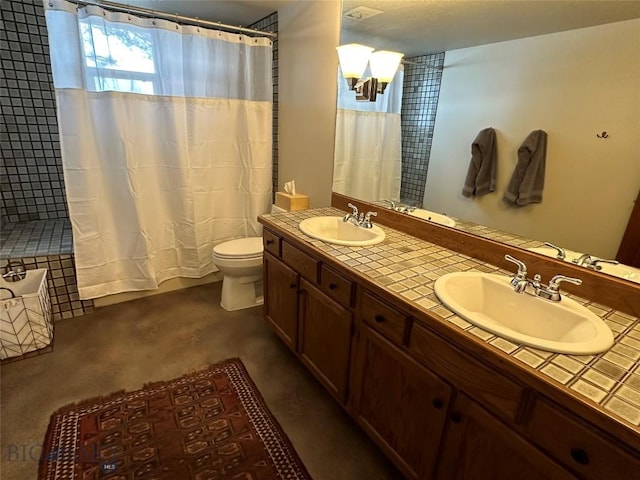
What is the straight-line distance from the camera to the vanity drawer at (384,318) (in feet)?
3.80

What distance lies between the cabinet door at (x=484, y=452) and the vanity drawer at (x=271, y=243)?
1165 mm

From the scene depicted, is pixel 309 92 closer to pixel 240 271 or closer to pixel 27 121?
pixel 240 271

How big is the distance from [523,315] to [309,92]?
1970mm

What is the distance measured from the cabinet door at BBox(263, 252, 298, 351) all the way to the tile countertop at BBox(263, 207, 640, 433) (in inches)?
9.8

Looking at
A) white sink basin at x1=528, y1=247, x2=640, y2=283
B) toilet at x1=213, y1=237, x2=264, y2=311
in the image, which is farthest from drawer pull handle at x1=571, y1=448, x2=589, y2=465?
toilet at x1=213, y1=237, x2=264, y2=311

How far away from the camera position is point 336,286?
4.76 ft

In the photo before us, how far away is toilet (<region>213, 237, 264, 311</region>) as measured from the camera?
238cm

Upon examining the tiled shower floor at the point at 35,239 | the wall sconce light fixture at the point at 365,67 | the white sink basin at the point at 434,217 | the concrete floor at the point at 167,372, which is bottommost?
the concrete floor at the point at 167,372

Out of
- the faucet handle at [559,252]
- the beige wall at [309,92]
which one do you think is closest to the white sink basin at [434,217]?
the faucet handle at [559,252]

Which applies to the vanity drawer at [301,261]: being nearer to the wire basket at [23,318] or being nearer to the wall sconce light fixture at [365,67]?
the wall sconce light fixture at [365,67]

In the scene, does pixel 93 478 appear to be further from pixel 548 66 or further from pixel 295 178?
pixel 548 66

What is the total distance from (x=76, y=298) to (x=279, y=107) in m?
2.08

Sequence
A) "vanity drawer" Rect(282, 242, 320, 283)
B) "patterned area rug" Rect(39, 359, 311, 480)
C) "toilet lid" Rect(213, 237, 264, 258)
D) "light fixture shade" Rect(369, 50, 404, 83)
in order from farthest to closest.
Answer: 1. "toilet lid" Rect(213, 237, 264, 258)
2. "light fixture shade" Rect(369, 50, 404, 83)
3. "vanity drawer" Rect(282, 242, 320, 283)
4. "patterned area rug" Rect(39, 359, 311, 480)

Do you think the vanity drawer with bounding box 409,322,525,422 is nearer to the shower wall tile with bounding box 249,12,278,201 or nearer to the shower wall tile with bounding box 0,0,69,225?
the shower wall tile with bounding box 249,12,278,201
